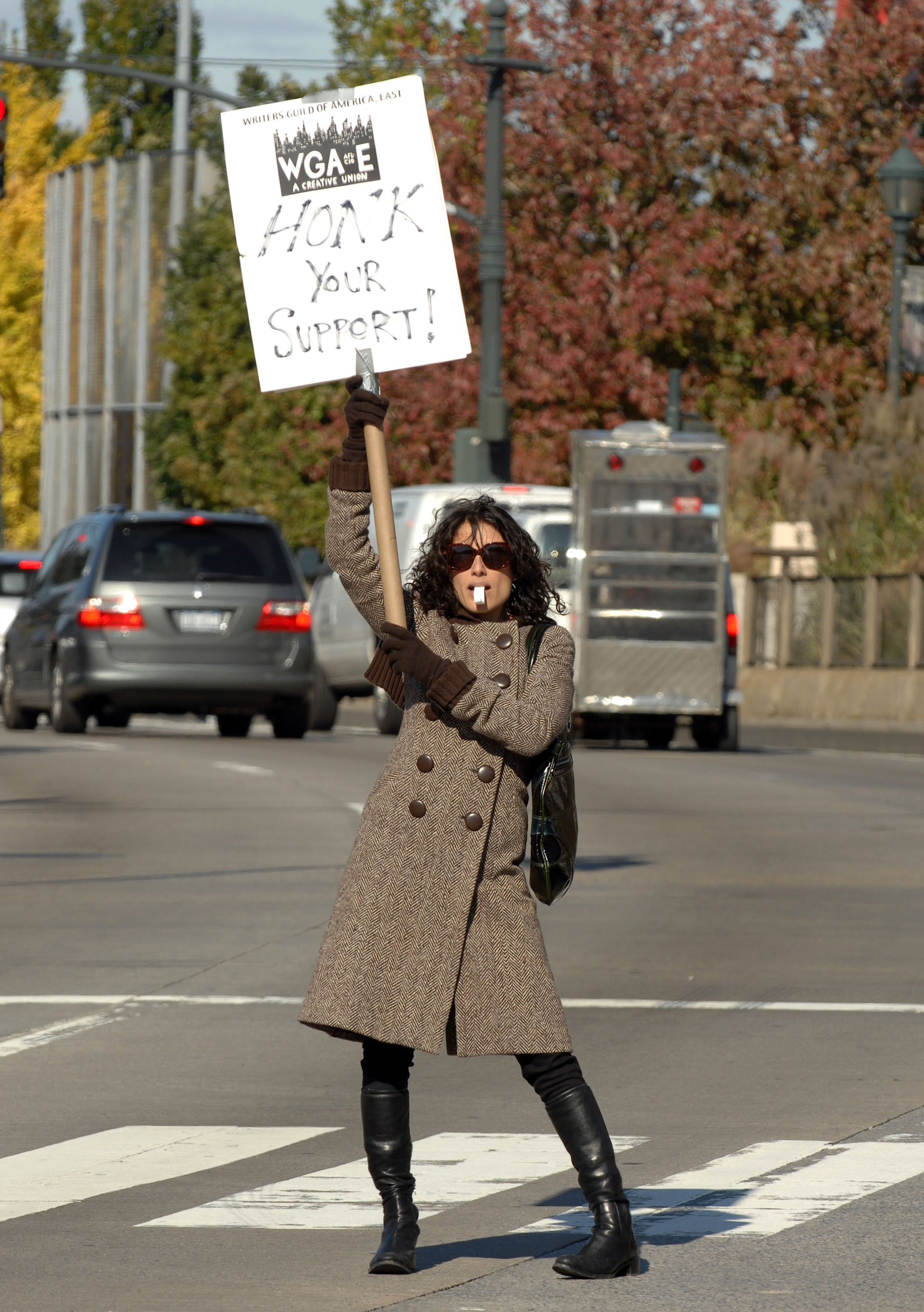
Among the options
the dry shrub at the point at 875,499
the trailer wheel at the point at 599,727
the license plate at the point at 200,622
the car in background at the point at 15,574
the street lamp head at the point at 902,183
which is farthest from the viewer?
the car in background at the point at 15,574

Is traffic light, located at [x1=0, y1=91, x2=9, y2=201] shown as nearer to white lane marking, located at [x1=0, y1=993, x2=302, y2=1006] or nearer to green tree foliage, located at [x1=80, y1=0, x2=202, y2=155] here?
white lane marking, located at [x1=0, y1=993, x2=302, y2=1006]

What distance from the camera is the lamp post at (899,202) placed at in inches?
1101

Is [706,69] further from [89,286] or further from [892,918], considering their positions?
[89,286]

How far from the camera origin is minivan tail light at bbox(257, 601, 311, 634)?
2278cm

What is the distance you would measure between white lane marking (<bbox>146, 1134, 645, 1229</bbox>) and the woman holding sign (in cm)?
65

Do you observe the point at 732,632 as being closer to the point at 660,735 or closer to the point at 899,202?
the point at 660,735

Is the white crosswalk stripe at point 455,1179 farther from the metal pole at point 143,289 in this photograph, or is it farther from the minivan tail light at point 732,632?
the metal pole at point 143,289

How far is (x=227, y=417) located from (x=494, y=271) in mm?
18348

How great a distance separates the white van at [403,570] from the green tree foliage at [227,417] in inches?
619

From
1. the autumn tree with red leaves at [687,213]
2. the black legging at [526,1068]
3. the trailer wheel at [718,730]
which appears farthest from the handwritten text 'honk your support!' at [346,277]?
the autumn tree with red leaves at [687,213]

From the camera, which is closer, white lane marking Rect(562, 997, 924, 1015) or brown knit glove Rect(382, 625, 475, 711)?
brown knit glove Rect(382, 625, 475, 711)

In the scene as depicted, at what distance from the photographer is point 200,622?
22672 millimetres

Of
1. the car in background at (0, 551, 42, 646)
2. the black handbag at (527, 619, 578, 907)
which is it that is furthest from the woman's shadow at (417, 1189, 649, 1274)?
the car in background at (0, 551, 42, 646)

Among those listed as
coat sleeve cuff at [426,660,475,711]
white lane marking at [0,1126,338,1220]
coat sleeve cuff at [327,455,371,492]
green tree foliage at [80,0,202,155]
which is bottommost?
white lane marking at [0,1126,338,1220]
